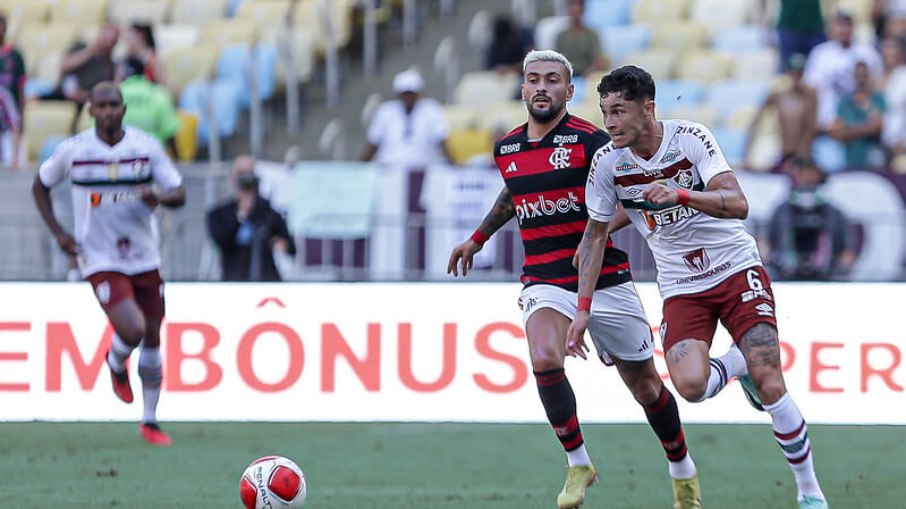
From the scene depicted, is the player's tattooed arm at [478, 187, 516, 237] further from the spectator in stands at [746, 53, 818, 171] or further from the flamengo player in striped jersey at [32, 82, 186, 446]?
the spectator in stands at [746, 53, 818, 171]

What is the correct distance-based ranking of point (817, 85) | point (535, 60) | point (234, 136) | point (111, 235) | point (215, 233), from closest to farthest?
point (535, 60)
point (111, 235)
point (215, 233)
point (817, 85)
point (234, 136)

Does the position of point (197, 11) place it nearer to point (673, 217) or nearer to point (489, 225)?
point (489, 225)

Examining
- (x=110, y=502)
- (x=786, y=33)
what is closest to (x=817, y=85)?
(x=786, y=33)

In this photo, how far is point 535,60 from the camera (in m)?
8.85

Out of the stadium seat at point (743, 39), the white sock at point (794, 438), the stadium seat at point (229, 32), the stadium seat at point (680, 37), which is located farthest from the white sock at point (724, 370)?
the stadium seat at point (229, 32)

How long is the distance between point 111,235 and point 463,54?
8524 mm

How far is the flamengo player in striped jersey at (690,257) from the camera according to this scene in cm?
818

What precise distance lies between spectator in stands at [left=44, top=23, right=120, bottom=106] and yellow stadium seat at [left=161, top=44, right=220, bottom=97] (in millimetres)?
910

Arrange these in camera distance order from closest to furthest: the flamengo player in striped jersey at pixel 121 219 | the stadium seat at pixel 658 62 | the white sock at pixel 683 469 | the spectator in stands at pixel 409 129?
the white sock at pixel 683 469 < the flamengo player in striped jersey at pixel 121 219 < the spectator in stands at pixel 409 129 < the stadium seat at pixel 658 62

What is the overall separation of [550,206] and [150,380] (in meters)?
4.46

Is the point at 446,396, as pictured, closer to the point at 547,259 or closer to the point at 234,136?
the point at 547,259

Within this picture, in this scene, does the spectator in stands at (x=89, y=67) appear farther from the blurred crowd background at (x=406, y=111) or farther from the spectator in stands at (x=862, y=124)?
the spectator in stands at (x=862, y=124)

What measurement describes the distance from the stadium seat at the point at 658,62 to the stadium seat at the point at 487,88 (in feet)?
4.08

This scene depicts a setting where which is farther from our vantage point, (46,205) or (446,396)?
(446,396)
